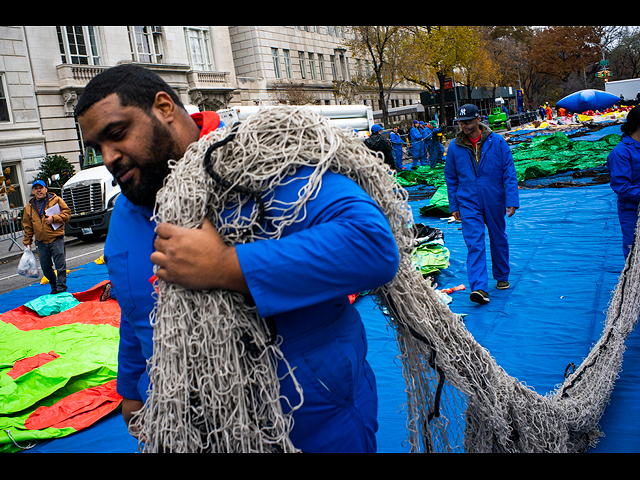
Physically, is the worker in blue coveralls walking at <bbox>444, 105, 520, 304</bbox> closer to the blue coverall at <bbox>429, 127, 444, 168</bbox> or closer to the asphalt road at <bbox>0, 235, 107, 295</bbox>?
the asphalt road at <bbox>0, 235, 107, 295</bbox>

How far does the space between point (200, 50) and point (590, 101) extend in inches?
1060

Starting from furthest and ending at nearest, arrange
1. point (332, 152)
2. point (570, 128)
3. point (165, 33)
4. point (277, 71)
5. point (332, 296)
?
point (277, 71), point (570, 128), point (165, 33), point (332, 152), point (332, 296)

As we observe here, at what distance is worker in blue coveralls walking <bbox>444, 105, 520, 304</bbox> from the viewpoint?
5594 millimetres

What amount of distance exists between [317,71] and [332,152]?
38725 millimetres

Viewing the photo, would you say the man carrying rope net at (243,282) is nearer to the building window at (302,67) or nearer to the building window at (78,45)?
the building window at (78,45)

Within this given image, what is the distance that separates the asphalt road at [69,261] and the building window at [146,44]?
13311mm

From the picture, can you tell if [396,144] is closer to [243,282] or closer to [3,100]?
[3,100]

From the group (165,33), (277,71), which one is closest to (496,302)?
(165,33)

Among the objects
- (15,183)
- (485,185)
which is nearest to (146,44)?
(15,183)

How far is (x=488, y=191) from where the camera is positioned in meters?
5.62

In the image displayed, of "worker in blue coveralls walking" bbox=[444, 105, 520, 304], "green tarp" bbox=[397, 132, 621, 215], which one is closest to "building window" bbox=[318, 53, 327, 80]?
"green tarp" bbox=[397, 132, 621, 215]

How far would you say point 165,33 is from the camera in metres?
26.2

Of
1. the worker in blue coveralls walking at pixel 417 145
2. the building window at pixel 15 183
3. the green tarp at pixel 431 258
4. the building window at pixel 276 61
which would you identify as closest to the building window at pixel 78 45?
the building window at pixel 15 183
